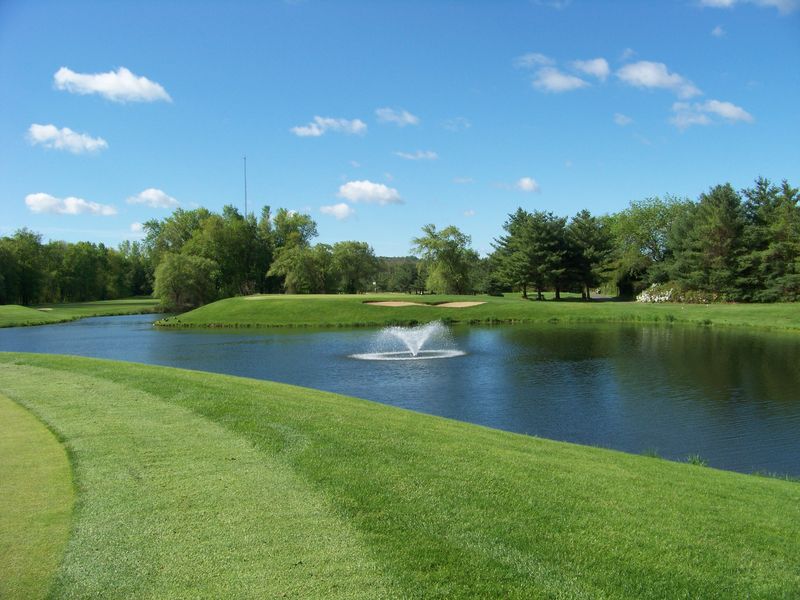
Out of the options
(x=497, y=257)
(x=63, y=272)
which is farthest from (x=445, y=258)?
(x=63, y=272)

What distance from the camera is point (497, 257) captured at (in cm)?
7725

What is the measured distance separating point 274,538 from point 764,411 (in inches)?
629

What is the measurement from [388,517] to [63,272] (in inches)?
4532

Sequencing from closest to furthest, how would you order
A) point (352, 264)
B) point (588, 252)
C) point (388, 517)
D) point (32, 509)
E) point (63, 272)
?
point (32, 509) → point (388, 517) → point (588, 252) → point (352, 264) → point (63, 272)

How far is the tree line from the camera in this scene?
54.6 m

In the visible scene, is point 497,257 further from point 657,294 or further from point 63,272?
point 63,272

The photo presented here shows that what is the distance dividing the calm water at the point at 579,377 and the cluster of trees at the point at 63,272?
2213 inches

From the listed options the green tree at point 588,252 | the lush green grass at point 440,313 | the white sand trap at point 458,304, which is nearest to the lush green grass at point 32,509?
the lush green grass at point 440,313

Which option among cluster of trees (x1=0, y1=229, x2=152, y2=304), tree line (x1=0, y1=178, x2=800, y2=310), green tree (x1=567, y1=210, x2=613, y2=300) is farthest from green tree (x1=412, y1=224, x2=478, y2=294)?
cluster of trees (x1=0, y1=229, x2=152, y2=304)

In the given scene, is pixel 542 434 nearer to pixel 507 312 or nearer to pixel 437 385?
pixel 437 385

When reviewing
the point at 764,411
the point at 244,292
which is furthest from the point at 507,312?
the point at 244,292

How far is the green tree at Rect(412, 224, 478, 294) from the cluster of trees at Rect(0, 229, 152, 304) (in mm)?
58846

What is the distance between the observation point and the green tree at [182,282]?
71.1 metres

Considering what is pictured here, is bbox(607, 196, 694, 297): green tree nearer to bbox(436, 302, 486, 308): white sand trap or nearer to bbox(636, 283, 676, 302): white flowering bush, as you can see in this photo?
bbox(636, 283, 676, 302): white flowering bush
